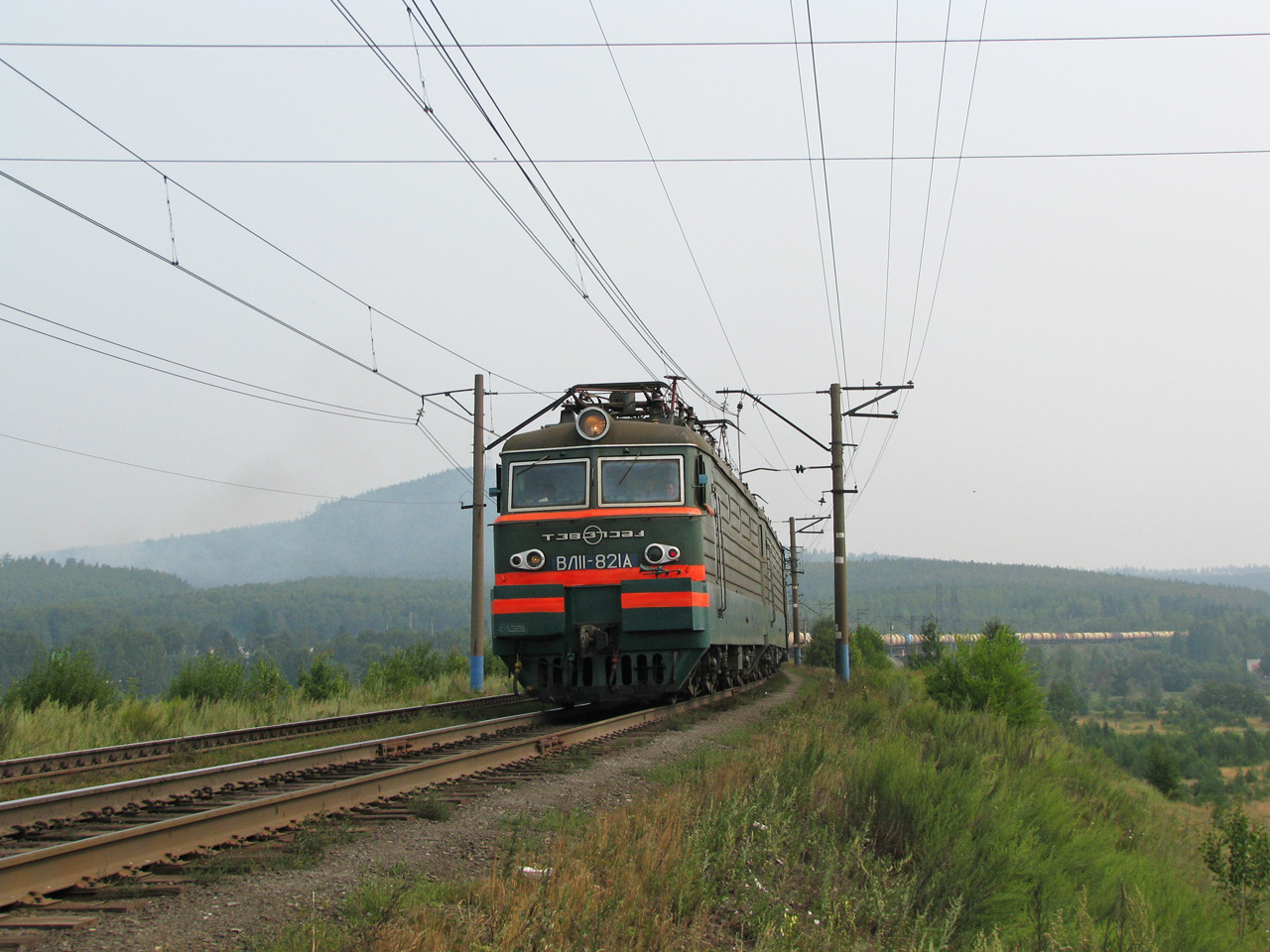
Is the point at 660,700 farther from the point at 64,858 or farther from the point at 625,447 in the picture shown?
the point at 64,858

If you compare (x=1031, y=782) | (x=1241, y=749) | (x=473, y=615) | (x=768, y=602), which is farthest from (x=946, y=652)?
(x=1241, y=749)

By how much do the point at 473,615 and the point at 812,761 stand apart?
14376 millimetres

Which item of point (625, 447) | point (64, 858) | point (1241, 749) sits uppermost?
point (625, 447)

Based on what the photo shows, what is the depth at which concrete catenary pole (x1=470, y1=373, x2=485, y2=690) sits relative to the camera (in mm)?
21558

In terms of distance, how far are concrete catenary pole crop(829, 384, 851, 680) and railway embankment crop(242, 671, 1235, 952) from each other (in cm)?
1396

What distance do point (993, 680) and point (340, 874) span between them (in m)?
17.6

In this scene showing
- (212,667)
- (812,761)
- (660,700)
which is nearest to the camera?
(812,761)

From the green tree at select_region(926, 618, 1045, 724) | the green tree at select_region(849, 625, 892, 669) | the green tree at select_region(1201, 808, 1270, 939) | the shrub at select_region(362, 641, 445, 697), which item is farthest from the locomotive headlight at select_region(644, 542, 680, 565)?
the green tree at select_region(849, 625, 892, 669)

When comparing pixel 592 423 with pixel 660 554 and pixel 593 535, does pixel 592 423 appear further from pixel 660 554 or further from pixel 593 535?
pixel 660 554

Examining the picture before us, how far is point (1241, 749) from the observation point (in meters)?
112

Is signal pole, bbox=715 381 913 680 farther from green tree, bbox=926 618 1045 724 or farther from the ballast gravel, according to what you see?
the ballast gravel

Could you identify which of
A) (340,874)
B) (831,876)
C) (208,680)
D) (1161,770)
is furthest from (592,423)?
(1161,770)

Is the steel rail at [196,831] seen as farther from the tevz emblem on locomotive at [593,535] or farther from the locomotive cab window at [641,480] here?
the locomotive cab window at [641,480]

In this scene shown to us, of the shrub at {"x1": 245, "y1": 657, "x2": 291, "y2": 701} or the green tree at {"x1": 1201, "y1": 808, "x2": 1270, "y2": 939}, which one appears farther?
the shrub at {"x1": 245, "y1": 657, "x2": 291, "y2": 701}
